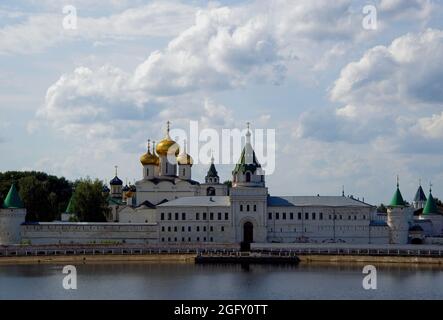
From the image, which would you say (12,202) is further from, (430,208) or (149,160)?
(430,208)

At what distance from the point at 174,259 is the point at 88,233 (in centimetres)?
958

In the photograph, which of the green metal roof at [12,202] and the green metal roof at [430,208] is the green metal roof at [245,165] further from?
the green metal roof at [12,202]

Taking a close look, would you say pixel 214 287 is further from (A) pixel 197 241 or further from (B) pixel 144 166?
(B) pixel 144 166

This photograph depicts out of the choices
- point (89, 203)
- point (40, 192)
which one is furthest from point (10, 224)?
point (40, 192)

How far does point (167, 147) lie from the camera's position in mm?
81375

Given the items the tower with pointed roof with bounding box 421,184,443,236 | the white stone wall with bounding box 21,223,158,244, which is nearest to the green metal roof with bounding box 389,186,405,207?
the tower with pointed roof with bounding box 421,184,443,236

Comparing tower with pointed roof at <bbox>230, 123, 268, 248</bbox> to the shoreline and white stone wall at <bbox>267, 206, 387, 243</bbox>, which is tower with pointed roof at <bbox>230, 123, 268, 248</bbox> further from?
the shoreline

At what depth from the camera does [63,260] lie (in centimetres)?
6488

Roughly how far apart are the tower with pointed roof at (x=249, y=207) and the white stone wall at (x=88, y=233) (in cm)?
631

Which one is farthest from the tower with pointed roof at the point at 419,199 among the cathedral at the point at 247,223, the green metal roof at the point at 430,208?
the cathedral at the point at 247,223

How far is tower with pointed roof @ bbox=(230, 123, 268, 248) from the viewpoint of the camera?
70812mm

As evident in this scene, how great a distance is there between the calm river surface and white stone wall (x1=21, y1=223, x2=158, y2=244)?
10013 mm
